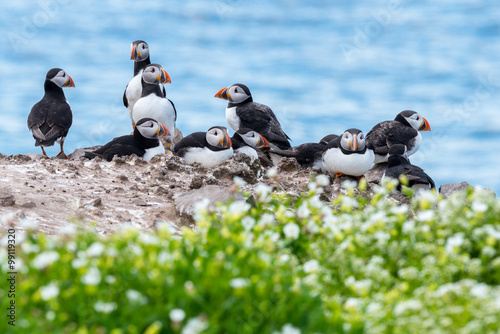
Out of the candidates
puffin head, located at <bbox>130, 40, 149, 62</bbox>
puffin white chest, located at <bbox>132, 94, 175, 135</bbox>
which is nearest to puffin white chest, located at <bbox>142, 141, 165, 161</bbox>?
puffin white chest, located at <bbox>132, 94, 175, 135</bbox>

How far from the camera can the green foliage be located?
3.78m

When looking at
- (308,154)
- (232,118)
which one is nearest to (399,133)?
(308,154)

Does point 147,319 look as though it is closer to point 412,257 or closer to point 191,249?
point 191,249

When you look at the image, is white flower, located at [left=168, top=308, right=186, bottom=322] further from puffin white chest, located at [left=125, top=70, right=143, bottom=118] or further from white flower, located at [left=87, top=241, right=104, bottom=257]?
puffin white chest, located at [left=125, top=70, right=143, bottom=118]

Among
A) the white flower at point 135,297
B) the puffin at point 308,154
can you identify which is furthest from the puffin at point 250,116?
the white flower at point 135,297

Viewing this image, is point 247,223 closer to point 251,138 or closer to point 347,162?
point 347,162

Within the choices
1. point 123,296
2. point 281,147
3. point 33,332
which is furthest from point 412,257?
point 281,147

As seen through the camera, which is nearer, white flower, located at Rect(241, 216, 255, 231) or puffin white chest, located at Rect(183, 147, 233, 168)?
white flower, located at Rect(241, 216, 255, 231)

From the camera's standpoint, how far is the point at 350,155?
12984mm

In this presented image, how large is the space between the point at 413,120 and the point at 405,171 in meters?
4.06

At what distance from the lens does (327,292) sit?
483 cm

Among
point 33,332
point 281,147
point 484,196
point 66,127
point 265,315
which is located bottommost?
point 33,332

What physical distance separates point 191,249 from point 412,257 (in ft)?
5.73

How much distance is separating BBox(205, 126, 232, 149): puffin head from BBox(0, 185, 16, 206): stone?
185 inches
